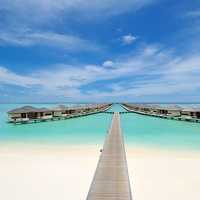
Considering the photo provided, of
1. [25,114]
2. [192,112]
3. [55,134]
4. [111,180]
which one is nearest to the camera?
[111,180]

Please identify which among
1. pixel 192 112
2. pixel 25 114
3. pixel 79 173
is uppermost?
pixel 25 114

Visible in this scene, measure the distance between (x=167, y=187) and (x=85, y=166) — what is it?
3.54m

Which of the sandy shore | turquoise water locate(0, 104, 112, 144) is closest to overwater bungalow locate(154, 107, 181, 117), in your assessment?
turquoise water locate(0, 104, 112, 144)

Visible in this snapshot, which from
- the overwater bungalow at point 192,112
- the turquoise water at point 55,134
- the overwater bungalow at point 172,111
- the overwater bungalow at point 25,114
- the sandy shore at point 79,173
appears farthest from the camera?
the overwater bungalow at point 172,111

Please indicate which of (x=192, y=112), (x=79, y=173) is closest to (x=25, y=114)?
(x=192, y=112)

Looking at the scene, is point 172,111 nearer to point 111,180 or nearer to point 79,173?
point 79,173

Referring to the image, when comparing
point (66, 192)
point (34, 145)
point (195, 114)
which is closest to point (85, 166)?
point (66, 192)

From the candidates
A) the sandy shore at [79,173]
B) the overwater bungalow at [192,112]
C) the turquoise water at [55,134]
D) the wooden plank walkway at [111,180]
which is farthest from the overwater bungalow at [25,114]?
the wooden plank walkway at [111,180]

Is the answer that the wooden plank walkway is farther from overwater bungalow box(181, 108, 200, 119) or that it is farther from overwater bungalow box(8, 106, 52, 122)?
overwater bungalow box(181, 108, 200, 119)

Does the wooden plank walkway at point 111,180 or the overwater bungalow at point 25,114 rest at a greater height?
the overwater bungalow at point 25,114

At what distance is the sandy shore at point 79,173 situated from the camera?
23.2 feet

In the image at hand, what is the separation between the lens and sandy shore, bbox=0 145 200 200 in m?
7.08

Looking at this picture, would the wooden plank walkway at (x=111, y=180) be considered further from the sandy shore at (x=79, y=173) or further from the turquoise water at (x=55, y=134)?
the turquoise water at (x=55, y=134)

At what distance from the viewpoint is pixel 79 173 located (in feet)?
29.6
